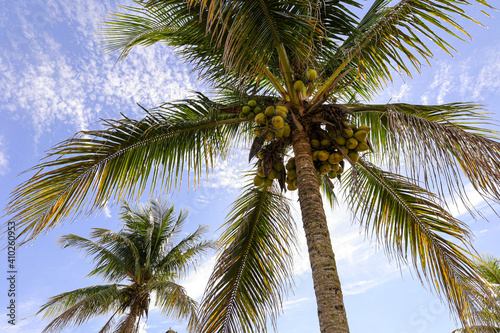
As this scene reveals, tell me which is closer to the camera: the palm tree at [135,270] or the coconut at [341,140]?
the coconut at [341,140]

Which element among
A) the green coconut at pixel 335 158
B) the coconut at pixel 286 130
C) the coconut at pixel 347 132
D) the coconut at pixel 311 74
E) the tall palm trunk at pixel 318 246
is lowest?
the tall palm trunk at pixel 318 246

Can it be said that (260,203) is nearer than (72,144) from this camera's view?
No

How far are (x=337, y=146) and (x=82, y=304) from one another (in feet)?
29.6

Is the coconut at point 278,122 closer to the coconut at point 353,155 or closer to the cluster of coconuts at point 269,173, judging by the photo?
the cluster of coconuts at point 269,173

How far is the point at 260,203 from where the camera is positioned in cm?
434

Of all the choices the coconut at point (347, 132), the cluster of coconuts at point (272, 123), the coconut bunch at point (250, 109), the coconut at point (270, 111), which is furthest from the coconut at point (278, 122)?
the coconut at point (347, 132)

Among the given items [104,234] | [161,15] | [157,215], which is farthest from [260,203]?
[157,215]

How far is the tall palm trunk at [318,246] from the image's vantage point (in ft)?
7.85

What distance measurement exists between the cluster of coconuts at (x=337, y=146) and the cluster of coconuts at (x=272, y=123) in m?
0.36

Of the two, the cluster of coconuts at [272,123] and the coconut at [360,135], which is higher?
the cluster of coconuts at [272,123]

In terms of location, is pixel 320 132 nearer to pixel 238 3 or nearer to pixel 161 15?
pixel 238 3

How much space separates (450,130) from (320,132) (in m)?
1.11

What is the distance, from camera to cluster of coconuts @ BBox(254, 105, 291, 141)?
10.1 feet

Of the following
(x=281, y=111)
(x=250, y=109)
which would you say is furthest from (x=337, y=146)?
(x=250, y=109)
